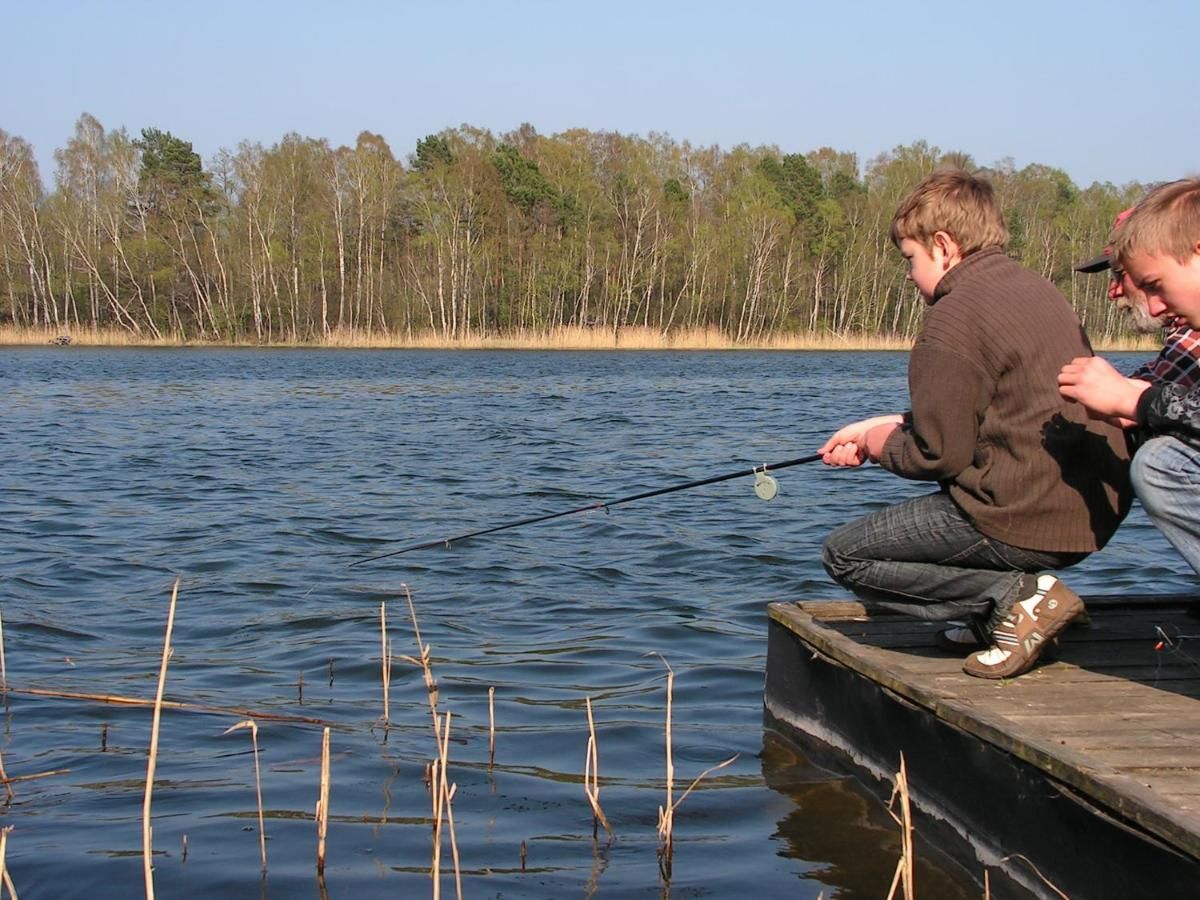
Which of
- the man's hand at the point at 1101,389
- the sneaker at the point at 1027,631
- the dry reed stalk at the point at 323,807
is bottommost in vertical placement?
the dry reed stalk at the point at 323,807

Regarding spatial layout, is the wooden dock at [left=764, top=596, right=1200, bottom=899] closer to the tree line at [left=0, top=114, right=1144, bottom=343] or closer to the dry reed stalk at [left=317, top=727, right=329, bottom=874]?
the dry reed stalk at [left=317, top=727, right=329, bottom=874]

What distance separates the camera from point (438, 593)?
8.20 m

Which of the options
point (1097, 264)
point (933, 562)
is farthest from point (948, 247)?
point (933, 562)

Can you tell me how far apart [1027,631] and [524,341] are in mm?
49637

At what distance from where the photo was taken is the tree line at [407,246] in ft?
199

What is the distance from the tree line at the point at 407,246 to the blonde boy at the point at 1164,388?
55244 millimetres

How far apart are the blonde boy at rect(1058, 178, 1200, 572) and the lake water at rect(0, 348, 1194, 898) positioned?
1.17 metres

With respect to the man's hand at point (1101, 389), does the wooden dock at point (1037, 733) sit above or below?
below

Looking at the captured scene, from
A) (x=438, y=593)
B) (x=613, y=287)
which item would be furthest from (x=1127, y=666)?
(x=613, y=287)

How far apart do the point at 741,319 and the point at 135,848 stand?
61.7 meters

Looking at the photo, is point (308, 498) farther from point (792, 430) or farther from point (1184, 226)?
point (1184, 226)

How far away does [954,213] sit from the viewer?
3973 millimetres

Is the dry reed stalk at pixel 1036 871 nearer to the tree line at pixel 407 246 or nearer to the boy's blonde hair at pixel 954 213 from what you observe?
the boy's blonde hair at pixel 954 213

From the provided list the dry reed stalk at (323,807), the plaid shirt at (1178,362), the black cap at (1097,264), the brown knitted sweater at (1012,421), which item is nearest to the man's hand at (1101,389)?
the plaid shirt at (1178,362)
